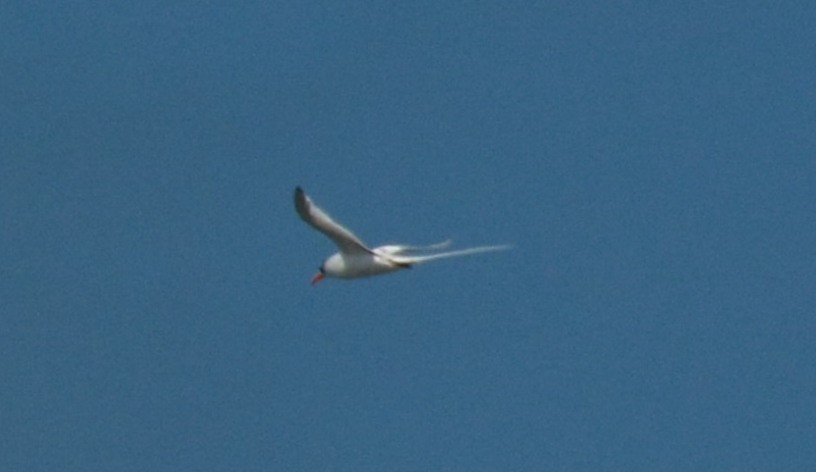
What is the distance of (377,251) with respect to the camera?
280ft

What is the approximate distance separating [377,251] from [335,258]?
1421 millimetres

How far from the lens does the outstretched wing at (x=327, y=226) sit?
8256 centimetres

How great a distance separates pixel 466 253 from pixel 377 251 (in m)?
4.74

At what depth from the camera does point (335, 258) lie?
3396 inches

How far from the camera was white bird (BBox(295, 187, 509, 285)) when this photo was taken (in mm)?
83250

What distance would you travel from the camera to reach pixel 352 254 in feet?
281

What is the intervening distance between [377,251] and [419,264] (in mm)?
1778

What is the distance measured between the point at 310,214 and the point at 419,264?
3130 mm

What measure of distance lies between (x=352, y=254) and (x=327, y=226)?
6.16 ft

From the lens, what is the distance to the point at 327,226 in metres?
83.9

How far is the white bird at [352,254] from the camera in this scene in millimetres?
83250

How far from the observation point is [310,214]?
83.2 meters

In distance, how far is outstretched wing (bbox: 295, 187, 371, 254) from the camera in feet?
271
